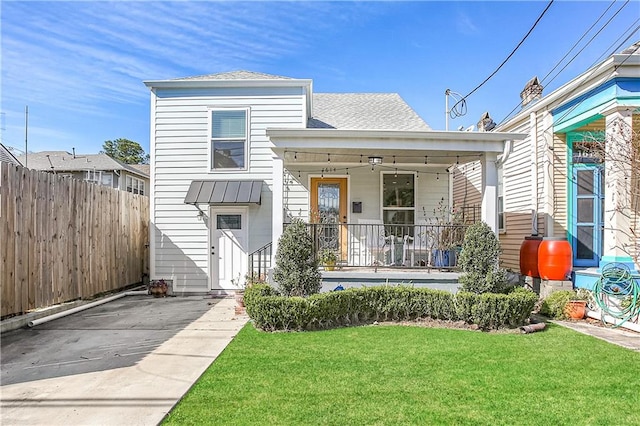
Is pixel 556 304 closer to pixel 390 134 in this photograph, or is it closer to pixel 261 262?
pixel 390 134

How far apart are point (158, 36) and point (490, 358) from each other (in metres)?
9.80

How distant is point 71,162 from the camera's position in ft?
76.5

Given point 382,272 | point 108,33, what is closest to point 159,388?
point 382,272

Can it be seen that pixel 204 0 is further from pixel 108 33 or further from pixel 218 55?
pixel 218 55

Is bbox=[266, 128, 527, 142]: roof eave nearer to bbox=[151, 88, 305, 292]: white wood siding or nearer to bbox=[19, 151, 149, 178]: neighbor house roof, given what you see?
bbox=[151, 88, 305, 292]: white wood siding

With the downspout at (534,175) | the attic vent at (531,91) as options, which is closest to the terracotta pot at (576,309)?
the downspout at (534,175)

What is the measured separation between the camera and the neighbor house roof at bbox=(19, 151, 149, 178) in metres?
22.6

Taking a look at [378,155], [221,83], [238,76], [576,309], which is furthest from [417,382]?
[238,76]

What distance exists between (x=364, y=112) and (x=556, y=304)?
6917mm

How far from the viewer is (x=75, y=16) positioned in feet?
Answer: 27.4

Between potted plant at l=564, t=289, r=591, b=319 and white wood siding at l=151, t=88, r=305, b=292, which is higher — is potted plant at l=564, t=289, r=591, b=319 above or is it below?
below

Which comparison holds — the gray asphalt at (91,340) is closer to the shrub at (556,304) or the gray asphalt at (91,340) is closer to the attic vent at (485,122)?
the shrub at (556,304)

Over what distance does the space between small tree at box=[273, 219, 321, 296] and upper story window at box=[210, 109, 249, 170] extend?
12.2ft

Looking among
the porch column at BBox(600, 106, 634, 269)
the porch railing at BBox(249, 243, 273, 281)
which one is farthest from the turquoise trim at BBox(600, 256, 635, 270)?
the porch railing at BBox(249, 243, 273, 281)
